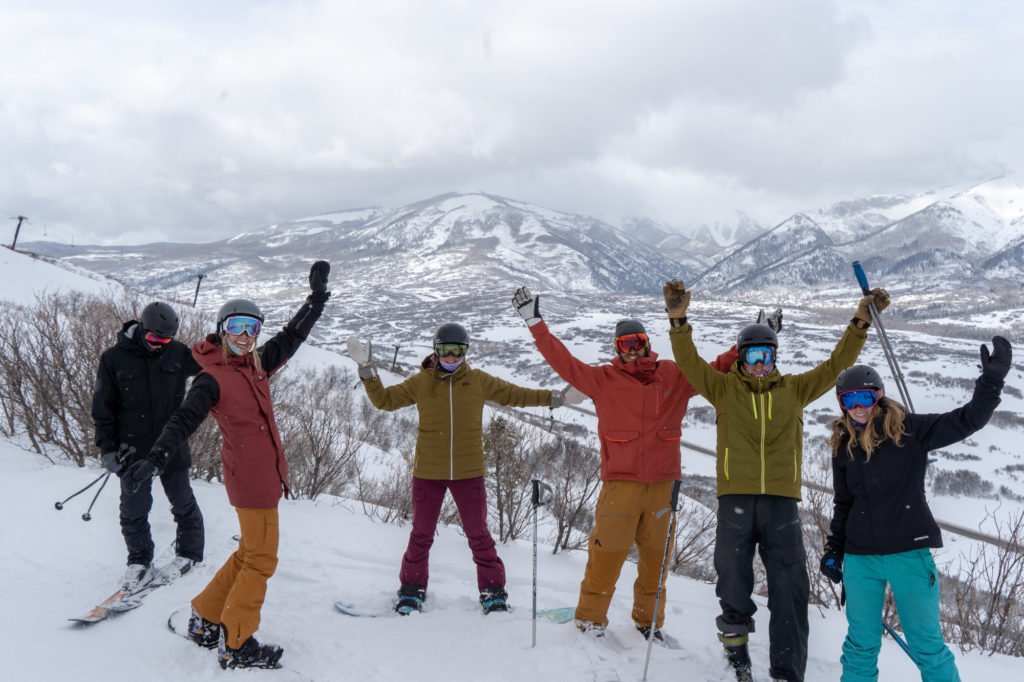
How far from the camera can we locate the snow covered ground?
132 inches

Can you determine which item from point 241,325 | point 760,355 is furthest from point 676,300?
point 241,325

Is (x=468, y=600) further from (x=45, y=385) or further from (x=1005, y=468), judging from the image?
(x=1005, y=468)

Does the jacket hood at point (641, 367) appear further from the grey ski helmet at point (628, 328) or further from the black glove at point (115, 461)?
the black glove at point (115, 461)

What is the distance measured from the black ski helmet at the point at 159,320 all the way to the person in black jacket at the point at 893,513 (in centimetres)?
475

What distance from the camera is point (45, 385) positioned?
8.26 meters

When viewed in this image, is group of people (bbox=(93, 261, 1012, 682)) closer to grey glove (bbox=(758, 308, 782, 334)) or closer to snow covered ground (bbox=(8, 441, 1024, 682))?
grey glove (bbox=(758, 308, 782, 334))

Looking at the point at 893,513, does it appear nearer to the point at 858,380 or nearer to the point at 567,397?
the point at 858,380

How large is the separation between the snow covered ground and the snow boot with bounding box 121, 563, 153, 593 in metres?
0.12

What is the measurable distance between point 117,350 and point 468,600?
3.30 metres

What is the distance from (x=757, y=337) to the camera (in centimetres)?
386

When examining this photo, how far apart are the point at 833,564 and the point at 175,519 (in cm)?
473

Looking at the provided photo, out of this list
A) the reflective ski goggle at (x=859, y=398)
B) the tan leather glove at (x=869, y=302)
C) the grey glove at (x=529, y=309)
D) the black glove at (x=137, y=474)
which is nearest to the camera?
the black glove at (x=137, y=474)

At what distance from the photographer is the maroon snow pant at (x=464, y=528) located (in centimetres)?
438

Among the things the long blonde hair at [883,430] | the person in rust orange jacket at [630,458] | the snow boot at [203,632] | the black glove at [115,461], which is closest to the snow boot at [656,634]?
the person in rust orange jacket at [630,458]
